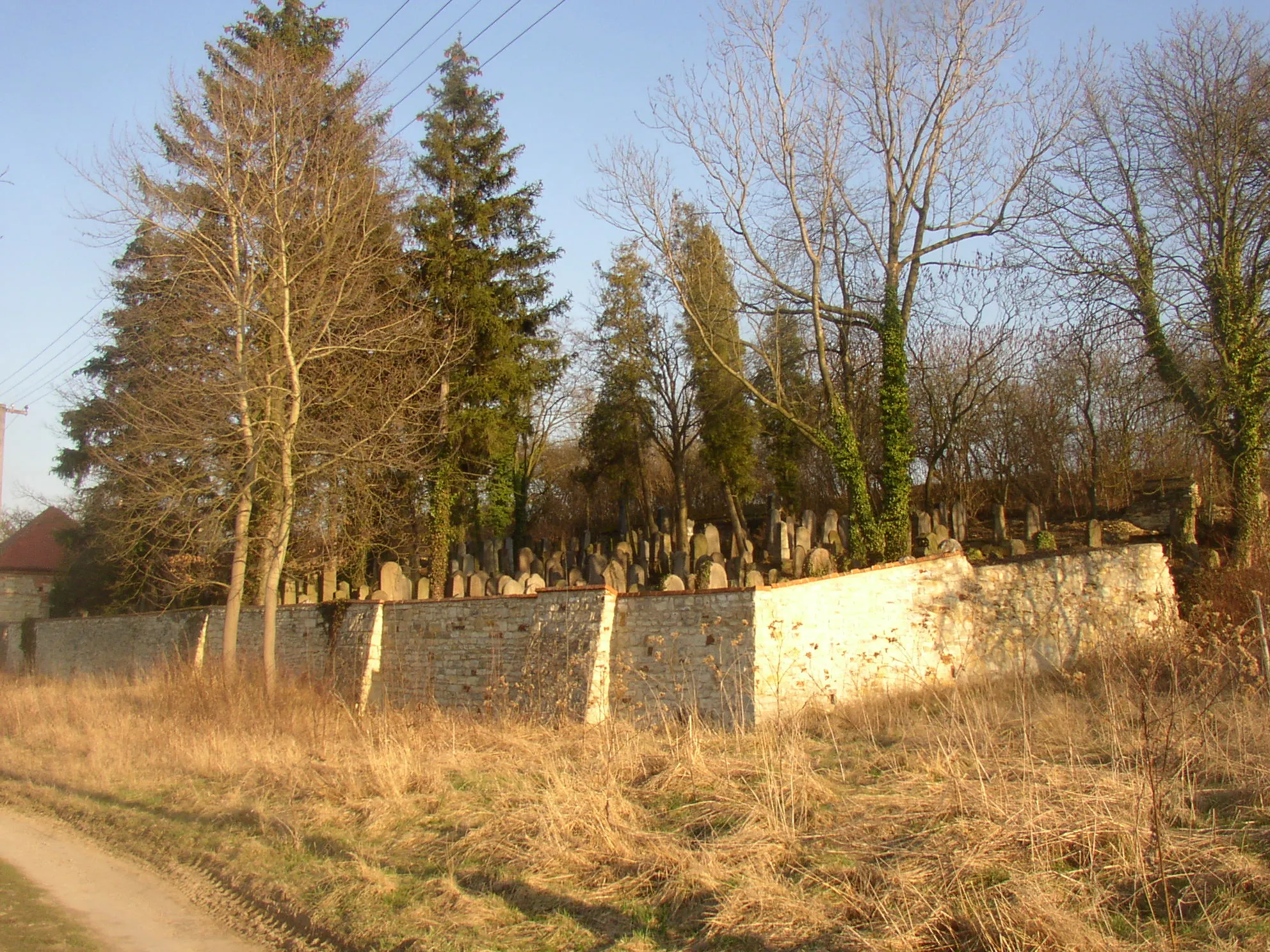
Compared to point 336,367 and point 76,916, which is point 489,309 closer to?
point 336,367

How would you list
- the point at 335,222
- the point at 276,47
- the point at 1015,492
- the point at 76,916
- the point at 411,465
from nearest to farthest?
the point at 76,916 < the point at 335,222 < the point at 411,465 < the point at 276,47 < the point at 1015,492

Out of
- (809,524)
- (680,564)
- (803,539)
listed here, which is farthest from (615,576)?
(809,524)

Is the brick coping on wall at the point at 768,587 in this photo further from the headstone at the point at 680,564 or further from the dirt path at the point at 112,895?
the dirt path at the point at 112,895

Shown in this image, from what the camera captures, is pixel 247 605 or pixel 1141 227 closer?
pixel 1141 227

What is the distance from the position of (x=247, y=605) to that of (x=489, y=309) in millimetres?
8173

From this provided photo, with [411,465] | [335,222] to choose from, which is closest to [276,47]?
[335,222]

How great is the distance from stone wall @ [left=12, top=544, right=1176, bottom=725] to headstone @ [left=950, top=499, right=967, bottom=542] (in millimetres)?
4631

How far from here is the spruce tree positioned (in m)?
19.9

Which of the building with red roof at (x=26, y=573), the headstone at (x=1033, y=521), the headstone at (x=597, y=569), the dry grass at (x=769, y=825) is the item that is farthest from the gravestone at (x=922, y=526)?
the building with red roof at (x=26, y=573)

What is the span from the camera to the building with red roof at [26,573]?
3828 cm

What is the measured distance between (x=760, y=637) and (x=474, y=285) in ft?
40.2

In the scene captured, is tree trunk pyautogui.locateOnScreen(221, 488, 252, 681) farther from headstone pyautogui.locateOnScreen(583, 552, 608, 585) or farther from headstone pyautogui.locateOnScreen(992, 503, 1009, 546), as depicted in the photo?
headstone pyautogui.locateOnScreen(992, 503, 1009, 546)

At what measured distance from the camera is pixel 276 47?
19.4m

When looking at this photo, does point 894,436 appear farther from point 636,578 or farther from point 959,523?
point 636,578
